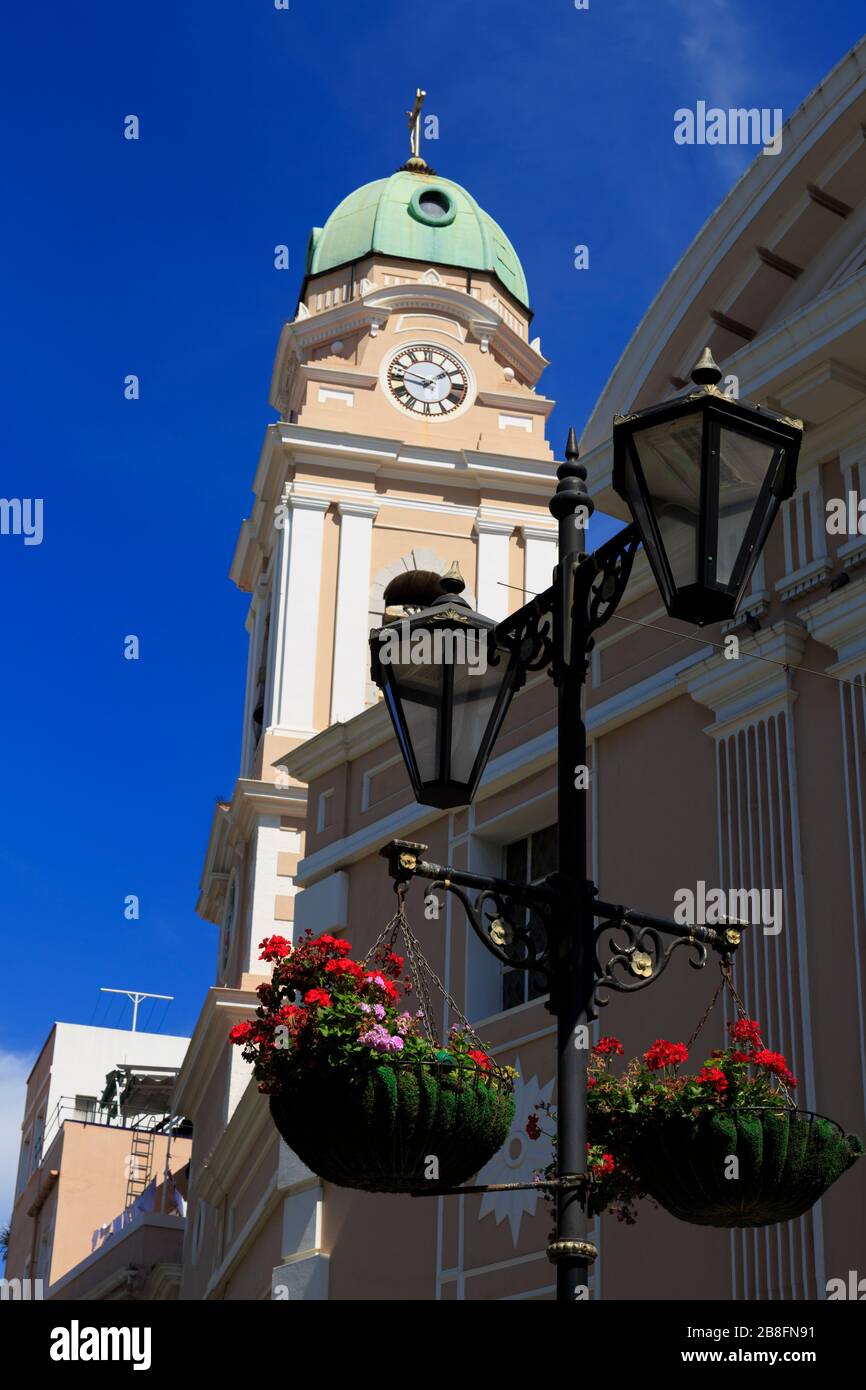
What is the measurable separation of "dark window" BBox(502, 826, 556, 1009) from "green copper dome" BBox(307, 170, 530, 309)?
21.2 metres

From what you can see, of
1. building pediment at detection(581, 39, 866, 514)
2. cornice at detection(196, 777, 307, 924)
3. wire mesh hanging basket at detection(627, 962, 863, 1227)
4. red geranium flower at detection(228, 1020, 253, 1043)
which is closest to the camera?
wire mesh hanging basket at detection(627, 962, 863, 1227)

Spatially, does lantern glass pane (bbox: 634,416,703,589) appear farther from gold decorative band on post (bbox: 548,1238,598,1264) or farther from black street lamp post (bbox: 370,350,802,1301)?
gold decorative band on post (bbox: 548,1238,598,1264)

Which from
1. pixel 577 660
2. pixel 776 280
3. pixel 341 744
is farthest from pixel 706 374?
pixel 341 744

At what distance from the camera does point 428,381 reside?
34.3 meters

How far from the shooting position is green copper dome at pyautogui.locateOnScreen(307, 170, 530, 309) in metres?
36.2

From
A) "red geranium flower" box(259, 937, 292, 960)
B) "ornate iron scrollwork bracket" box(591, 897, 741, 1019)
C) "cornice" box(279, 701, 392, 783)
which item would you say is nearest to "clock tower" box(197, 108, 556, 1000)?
"cornice" box(279, 701, 392, 783)

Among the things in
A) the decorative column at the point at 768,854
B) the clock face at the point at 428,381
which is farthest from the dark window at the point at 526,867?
the clock face at the point at 428,381

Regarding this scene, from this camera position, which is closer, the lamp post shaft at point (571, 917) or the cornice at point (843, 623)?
the lamp post shaft at point (571, 917)

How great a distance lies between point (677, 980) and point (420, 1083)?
709cm

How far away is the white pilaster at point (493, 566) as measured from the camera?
3225 centimetres

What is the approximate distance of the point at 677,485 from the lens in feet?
22.3

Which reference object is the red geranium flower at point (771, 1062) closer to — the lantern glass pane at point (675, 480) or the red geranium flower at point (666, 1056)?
the red geranium flower at point (666, 1056)
